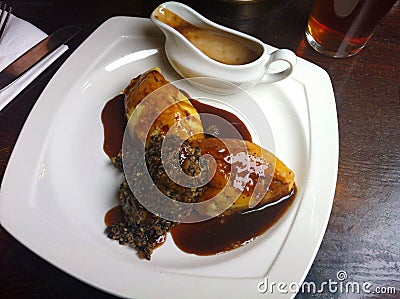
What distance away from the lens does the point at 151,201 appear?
38.0 inches

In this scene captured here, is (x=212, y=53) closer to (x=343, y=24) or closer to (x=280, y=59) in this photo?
(x=280, y=59)

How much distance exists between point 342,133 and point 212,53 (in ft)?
1.32

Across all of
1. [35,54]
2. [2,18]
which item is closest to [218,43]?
[35,54]

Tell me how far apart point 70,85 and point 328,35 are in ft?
2.39

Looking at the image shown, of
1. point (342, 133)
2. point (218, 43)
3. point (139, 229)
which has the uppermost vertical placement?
point (218, 43)

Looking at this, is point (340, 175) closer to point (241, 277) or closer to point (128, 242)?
point (241, 277)

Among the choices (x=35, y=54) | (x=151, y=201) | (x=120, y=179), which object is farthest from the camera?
(x=35, y=54)

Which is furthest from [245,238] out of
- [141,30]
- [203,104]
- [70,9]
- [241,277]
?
[70,9]

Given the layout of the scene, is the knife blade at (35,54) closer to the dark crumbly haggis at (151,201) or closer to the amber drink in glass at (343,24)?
the dark crumbly haggis at (151,201)

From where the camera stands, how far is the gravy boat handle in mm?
1138

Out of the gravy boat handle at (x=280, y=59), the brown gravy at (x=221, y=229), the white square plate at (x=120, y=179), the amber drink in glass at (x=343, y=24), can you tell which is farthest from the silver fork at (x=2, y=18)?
the amber drink in glass at (x=343, y=24)

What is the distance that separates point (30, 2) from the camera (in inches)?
53.9

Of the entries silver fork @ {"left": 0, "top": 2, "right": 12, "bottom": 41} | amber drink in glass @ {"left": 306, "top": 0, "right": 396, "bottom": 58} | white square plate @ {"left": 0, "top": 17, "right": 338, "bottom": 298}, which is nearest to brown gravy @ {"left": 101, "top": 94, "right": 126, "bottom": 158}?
white square plate @ {"left": 0, "top": 17, "right": 338, "bottom": 298}

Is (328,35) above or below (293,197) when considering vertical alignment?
above
